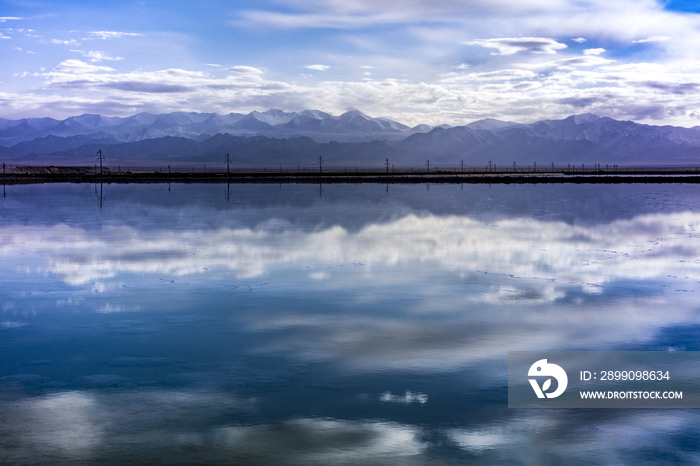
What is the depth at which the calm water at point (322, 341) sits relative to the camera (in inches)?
336

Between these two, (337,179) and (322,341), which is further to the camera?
(337,179)

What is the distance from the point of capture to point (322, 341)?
13078 millimetres

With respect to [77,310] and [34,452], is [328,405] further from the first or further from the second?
[77,310]

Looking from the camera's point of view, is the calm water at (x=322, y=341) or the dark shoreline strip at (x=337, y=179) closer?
the calm water at (x=322, y=341)

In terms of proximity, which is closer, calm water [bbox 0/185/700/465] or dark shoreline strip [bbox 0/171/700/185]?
calm water [bbox 0/185/700/465]

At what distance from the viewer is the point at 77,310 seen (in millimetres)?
15891

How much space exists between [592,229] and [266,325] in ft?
82.8

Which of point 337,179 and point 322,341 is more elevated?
point 337,179

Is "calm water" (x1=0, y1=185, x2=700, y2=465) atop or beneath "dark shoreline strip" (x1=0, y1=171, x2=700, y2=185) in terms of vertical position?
beneath

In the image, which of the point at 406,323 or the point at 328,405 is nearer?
the point at 328,405

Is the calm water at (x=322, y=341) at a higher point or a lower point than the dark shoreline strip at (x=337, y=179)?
lower

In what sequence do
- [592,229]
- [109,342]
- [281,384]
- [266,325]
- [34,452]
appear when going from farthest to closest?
[592,229] < [266,325] < [109,342] < [281,384] < [34,452]

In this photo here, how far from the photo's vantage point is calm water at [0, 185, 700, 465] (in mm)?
8547

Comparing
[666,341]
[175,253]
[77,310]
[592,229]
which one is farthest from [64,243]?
[592,229]
